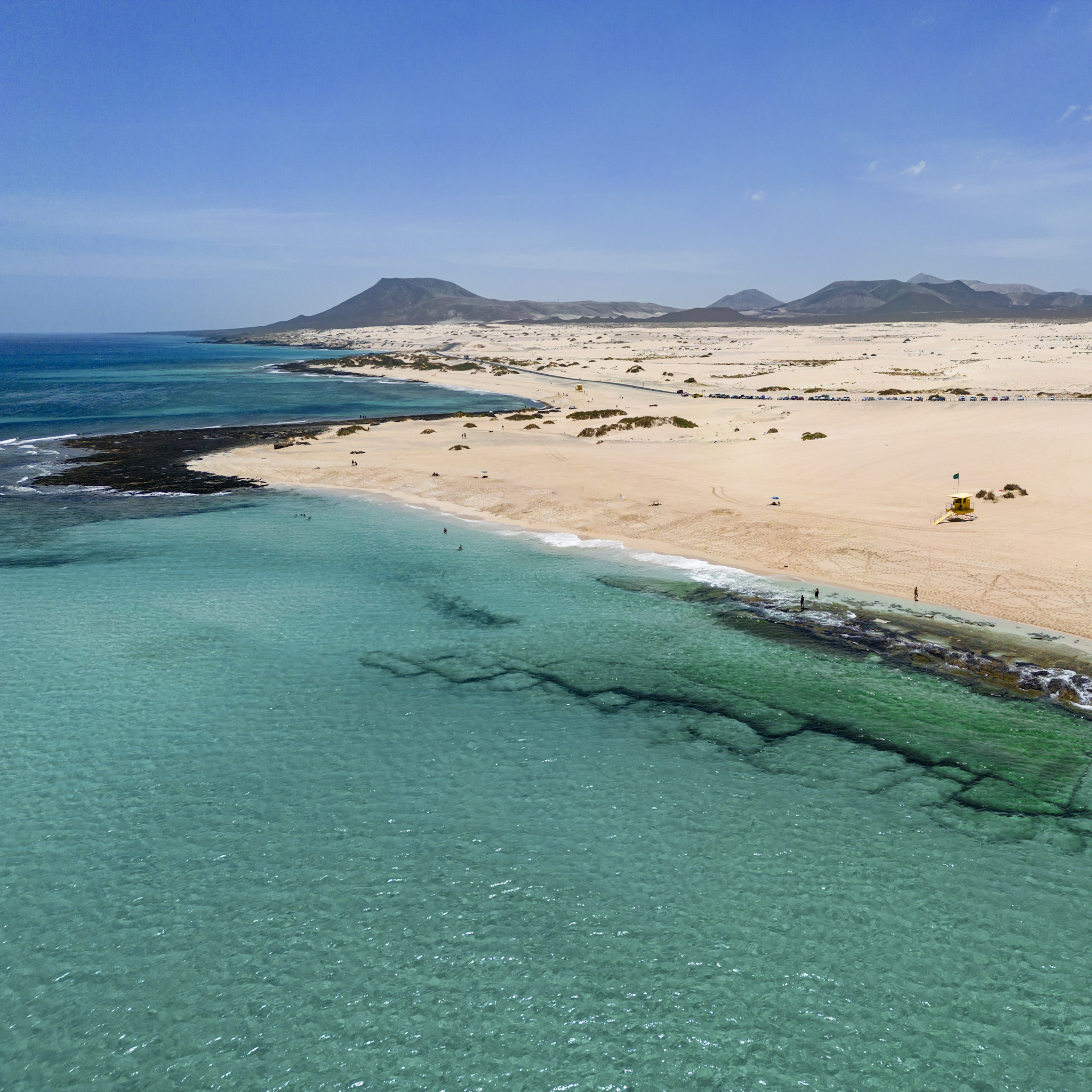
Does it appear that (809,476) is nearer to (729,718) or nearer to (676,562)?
(676,562)

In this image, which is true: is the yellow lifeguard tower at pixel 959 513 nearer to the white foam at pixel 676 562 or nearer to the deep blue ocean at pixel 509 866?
the white foam at pixel 676 562

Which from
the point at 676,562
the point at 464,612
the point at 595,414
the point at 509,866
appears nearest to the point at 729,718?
the point at 509,866

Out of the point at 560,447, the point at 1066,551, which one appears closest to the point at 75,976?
the point at 1066,551

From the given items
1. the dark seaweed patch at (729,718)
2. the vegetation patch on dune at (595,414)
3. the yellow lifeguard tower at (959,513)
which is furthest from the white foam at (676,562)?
the vegetation patch on dune at (595,414)

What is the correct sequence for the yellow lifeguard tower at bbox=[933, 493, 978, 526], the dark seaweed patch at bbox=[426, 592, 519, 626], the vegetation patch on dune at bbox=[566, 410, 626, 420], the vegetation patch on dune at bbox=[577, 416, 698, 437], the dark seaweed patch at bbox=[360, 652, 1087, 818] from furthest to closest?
the vegetation patch on dune at bbox=[566, 410, 626, 420]
the vegetation patch on dune at bbox=[577, 416, 698, 437]
the yellow lifeguard tower at bbox=[933, 493, 978, 526]
the dark seaweed patch at bbox=[426, 592, 519, 626]
the dark seaweed patch at bbox=[360, 652, 1087, 818]

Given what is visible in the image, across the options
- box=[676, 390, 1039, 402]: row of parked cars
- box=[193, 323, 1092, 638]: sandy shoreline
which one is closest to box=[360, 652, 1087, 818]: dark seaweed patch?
box=[193, 323, 1092, 638]: sandy shoreline

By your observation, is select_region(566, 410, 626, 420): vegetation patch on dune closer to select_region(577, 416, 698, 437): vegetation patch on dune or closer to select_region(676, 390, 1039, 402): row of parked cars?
select_region(577, 416, 698, 437): vegetation patch on dune

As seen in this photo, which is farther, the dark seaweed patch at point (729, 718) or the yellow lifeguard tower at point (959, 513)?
the yellow lifeguard tower at point (959, 513)
